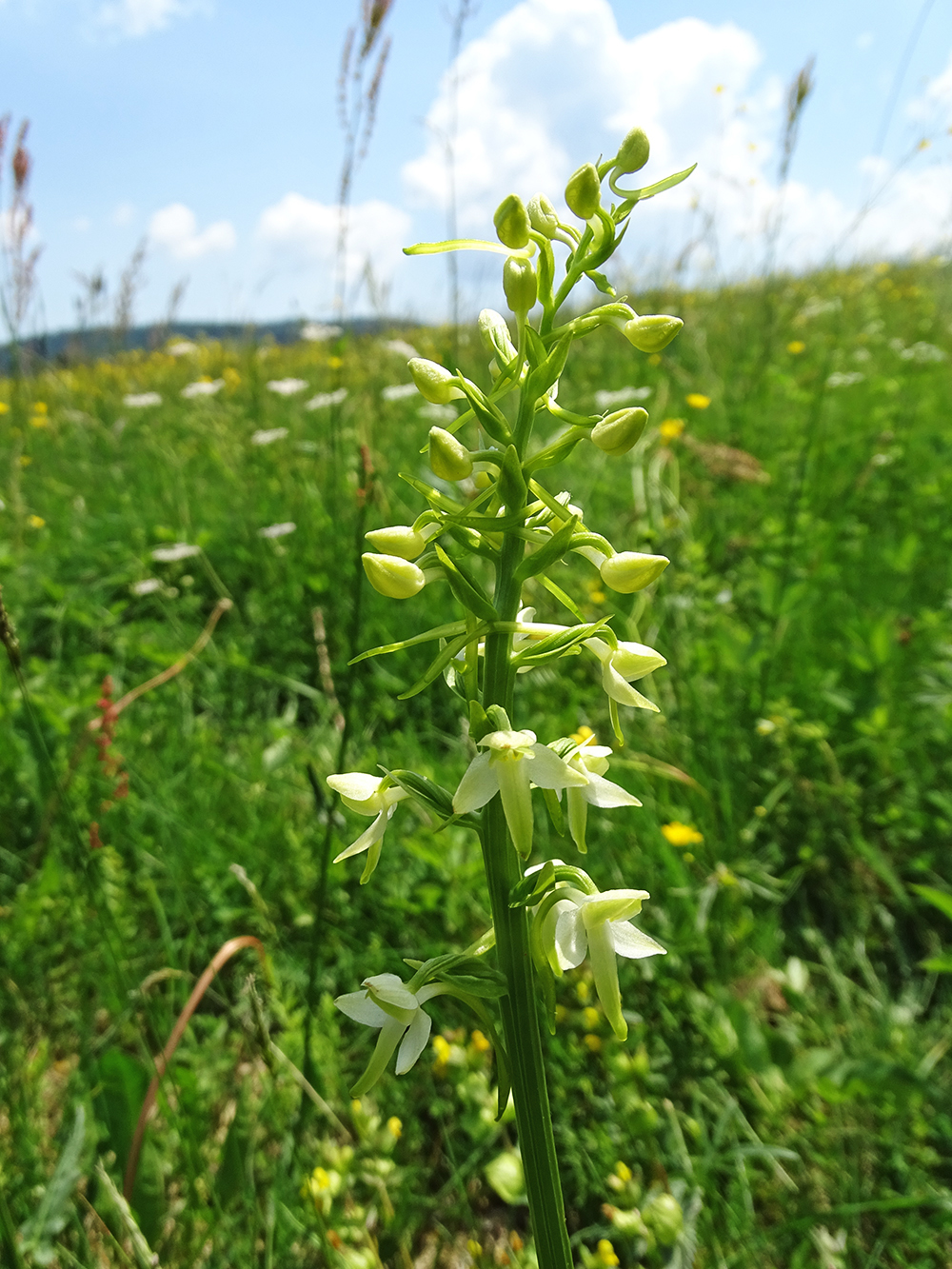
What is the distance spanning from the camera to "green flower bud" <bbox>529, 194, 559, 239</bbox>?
100cm

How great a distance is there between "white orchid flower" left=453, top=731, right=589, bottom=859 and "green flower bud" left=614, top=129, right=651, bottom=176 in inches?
27.7

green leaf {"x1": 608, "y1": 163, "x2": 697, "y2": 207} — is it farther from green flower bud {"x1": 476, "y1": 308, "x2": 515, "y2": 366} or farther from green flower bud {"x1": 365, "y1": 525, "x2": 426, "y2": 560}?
green flower bud {"x1": 365, "y1": 525, "x2": 426, "y2": 560}

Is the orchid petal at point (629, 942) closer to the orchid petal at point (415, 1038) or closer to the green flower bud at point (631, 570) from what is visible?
the orchid petal at point (415, 1038)

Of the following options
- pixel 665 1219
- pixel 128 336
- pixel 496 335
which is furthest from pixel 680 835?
pixel 128 336

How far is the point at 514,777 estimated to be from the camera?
0.84m

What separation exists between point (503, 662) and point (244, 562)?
9.99ft

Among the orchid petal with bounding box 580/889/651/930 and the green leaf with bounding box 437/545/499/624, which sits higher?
the green leaf with bounding box 437/545/499/624

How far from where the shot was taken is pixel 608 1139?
1480mm

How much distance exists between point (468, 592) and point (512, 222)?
44 centimetres

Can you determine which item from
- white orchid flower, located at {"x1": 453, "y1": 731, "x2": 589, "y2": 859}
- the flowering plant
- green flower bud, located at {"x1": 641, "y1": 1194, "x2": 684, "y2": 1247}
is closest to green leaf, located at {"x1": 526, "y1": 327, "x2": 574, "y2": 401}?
the flowering plant

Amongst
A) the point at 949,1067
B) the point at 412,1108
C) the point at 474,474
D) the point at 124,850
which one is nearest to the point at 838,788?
the point at 949,1067

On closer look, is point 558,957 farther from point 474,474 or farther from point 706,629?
point 706,629

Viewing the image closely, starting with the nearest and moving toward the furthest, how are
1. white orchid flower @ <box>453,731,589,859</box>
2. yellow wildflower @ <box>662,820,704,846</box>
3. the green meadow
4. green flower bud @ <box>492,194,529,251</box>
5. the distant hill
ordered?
1. white orchid flower @ <box>453,731,589,859</box>
2. green flower bud @ <box>492,194,529,251</box>
3. the green meadow
4. yellow wildflower @ <box>662,820,704,846</box>
5. the distant hill

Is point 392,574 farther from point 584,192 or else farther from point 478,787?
point 584,192
